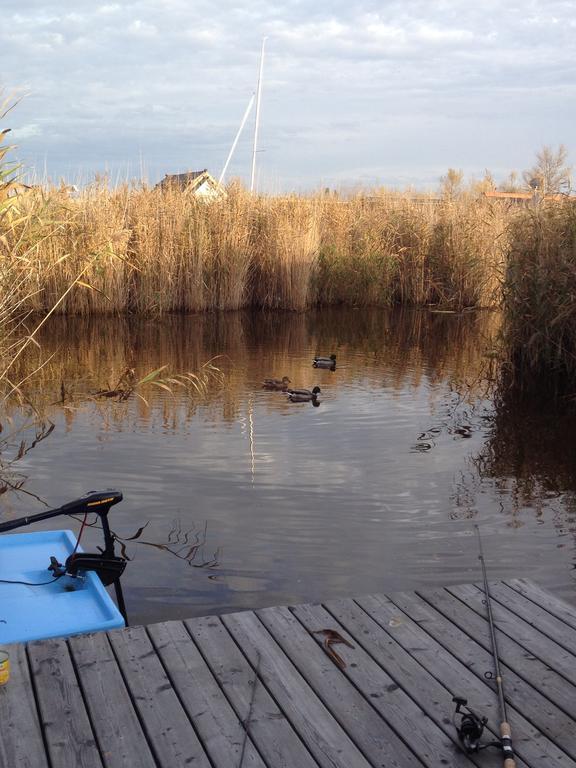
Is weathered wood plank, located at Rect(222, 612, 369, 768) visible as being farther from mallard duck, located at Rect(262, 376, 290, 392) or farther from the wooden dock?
mallard duck, located at Rect(262, 376, 290, 392)

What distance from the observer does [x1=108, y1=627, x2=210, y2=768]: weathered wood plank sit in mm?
2492

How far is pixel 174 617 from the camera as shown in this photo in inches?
159

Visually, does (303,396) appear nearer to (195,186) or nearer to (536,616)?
(536,616)

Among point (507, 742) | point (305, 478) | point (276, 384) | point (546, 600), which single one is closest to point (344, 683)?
point (507, 742)

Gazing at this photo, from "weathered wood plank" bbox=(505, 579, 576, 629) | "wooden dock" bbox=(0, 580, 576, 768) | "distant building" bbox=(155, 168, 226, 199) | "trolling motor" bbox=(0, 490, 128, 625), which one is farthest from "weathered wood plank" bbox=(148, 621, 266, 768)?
"distant building" bbox=(155, 168, 226, 199)

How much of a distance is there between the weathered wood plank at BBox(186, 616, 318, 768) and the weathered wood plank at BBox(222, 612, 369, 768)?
26mm

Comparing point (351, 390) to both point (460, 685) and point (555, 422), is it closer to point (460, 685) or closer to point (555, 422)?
point (555, 422)

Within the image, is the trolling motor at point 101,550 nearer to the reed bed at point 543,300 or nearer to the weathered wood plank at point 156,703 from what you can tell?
the weathered wood plank at point 156,703

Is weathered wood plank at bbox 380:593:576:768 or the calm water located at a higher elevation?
weathered wood plank at bbox 380:593:576:768

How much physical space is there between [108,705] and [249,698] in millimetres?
440

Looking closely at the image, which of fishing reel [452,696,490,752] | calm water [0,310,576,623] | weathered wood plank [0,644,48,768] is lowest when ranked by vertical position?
calm water [0,310,576,623]

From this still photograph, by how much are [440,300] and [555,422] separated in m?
9.39

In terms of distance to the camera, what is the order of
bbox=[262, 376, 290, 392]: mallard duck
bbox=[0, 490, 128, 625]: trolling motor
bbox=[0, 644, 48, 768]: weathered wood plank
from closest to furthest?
1. bbox=[0, 644, 48, 768]: weathered wood plank
2. bbox=[0, 490, 128, 625]: trolling motor
3. bbox=[262, 376, 290, 392]: mallard duck

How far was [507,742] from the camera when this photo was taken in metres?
2.53
